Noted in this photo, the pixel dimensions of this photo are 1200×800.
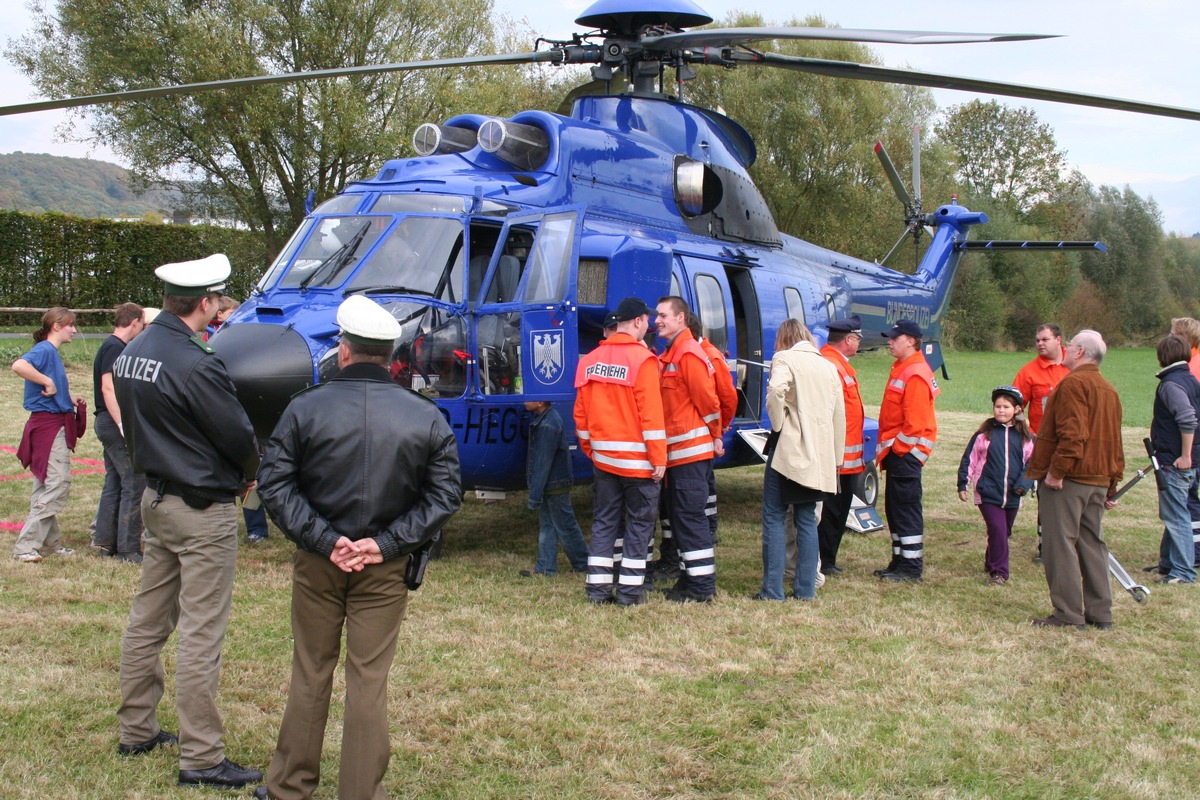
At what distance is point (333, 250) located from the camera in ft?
23.5

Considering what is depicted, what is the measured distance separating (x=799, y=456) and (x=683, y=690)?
2.05 meters

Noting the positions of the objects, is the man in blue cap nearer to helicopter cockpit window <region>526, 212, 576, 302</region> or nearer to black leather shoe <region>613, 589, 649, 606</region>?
black leather shoe <region>613, 589, 649, 606</region>

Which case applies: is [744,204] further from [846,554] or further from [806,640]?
[806,640]

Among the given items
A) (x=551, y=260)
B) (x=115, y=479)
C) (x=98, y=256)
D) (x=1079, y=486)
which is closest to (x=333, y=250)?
(x=551, y=260)

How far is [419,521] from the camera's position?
3.38 meters

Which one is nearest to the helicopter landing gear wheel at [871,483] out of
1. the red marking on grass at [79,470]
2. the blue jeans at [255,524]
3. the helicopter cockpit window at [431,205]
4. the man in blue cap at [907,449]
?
the man in blue cap at [907,449]

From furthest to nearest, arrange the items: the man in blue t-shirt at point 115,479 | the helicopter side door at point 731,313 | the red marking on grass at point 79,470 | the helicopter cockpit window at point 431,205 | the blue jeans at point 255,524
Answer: the red marking on grass at point 79,470, the helicopter side door at point 731,313, the blue jeans at point 255,524, the helicopter cockpit window at point 431,205, the man in blue t-shirt at point 115,479

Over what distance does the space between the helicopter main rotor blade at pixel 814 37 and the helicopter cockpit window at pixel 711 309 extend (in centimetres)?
187

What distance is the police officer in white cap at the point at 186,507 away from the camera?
3756 millimetres

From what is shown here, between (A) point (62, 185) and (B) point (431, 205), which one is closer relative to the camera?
(B) point (431, 205)

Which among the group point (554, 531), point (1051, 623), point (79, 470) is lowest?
point (79, 470)

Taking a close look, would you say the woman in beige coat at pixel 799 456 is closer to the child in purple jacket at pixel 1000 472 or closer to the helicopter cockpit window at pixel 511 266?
the child in purple jacket at pixel 1000 472

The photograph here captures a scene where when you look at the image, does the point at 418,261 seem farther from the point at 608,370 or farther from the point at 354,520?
the point at 354,520

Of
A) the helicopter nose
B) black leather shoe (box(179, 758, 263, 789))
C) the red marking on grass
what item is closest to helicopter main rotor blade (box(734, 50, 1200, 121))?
the helicopter nose
